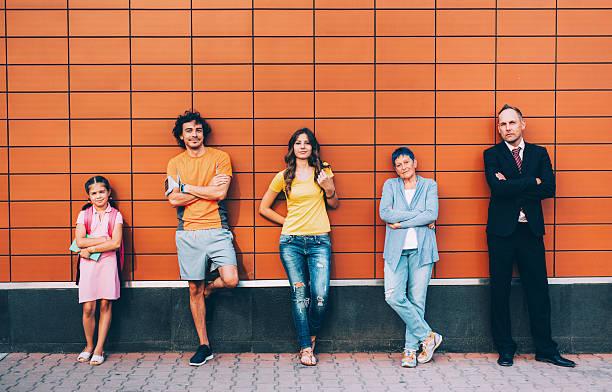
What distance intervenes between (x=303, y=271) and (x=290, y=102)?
1632 mm

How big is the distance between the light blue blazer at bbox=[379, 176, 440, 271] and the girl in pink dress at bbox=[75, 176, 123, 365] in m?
2.48

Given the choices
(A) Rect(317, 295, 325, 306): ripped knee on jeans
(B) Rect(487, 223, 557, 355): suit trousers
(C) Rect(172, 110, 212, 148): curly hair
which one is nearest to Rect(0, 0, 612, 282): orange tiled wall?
(C) Rect(172, 110, 212, 148): curly hair

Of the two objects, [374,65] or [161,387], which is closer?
[161,387]

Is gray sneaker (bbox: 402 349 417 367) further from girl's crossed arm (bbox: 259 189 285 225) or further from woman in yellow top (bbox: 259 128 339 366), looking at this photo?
girl's crossed arm (bbox: 259 189 285 225)

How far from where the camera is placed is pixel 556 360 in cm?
599

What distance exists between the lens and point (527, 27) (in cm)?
638

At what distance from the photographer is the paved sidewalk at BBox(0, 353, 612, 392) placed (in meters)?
5.41

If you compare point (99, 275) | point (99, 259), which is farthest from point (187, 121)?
point (99, 275)

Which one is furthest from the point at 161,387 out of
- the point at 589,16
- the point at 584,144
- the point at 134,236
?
the point at 589,16

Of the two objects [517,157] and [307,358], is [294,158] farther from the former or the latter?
[517,157]

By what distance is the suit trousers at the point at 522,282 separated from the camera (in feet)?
19.7

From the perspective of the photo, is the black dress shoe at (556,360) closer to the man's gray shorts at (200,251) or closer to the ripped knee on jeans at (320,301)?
the ripped knee on jeans at (320,301)

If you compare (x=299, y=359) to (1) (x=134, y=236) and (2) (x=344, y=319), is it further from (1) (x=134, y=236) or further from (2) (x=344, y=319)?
(1) (x=134, y=236)

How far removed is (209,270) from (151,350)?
98cm
